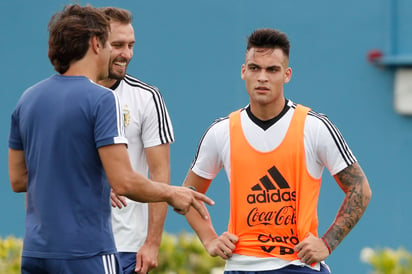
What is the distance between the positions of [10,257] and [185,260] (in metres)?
1.29

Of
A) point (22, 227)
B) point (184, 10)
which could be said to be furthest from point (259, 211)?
point (22, 227)

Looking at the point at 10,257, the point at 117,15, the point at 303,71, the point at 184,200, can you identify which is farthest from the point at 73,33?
the point at 303,71

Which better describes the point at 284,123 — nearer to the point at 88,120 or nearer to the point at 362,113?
the point at 88,120

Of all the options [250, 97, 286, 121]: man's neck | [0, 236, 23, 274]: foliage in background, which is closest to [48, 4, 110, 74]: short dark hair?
[250, 97, 286, 121]: man's neck

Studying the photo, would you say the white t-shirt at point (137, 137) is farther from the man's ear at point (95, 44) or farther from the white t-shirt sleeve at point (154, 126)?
the man's ear at point (95, 44)

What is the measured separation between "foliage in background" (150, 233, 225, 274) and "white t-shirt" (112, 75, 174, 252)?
3.67 ft

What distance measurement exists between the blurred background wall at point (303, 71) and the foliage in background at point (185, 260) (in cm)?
188

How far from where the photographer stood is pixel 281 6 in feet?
28.9

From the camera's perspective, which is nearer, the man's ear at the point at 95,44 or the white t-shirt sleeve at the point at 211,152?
the man's ear at the point at 95,44

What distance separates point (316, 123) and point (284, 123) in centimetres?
19

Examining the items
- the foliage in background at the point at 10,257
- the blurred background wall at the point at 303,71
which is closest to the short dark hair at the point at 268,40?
the foliage in background at the point at 10,257

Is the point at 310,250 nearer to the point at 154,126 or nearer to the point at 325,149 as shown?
the point at 325,149

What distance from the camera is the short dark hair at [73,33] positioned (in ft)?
15.1

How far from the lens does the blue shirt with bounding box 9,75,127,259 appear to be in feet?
14.8
